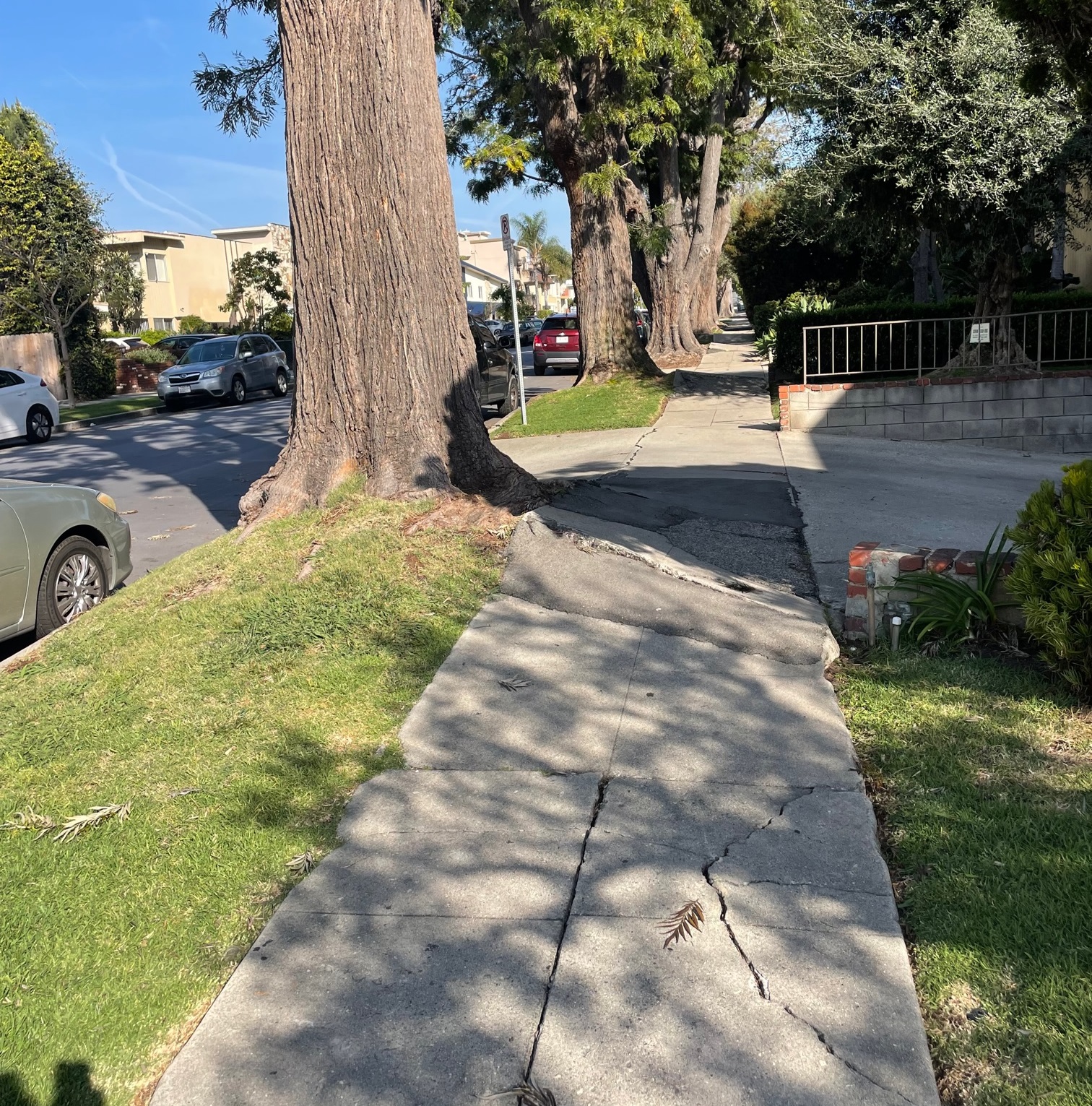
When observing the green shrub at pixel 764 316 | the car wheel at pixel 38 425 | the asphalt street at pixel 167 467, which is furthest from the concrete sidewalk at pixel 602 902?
the green shrub at pixel 764 316

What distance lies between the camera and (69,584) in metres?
7.70

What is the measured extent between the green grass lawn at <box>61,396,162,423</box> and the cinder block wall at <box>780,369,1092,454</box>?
62.2 feet

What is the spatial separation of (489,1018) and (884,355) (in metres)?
14.0

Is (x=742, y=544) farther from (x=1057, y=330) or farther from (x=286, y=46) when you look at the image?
(x=1057, y=330)

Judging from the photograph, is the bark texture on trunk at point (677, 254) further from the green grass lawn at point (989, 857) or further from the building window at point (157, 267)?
the building window at point (157, 267)

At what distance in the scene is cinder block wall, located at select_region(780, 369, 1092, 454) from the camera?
12.9 metres

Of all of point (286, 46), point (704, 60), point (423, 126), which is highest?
point (704, 60)

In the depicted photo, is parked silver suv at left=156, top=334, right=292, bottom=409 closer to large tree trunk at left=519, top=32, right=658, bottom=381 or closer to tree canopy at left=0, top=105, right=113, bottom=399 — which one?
tree canopy at left=0, top=105, right=113, bottom=399

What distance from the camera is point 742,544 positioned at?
306 inches

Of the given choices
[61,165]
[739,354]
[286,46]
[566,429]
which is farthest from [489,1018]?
[61,165]

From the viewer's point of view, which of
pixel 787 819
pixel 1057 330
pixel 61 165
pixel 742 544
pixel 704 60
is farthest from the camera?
pixel 61 165

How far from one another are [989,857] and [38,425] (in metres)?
22.0

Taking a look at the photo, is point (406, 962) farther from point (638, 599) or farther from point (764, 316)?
point (764, 316)

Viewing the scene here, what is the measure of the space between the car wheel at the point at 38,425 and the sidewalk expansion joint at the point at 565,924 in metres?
20.3
